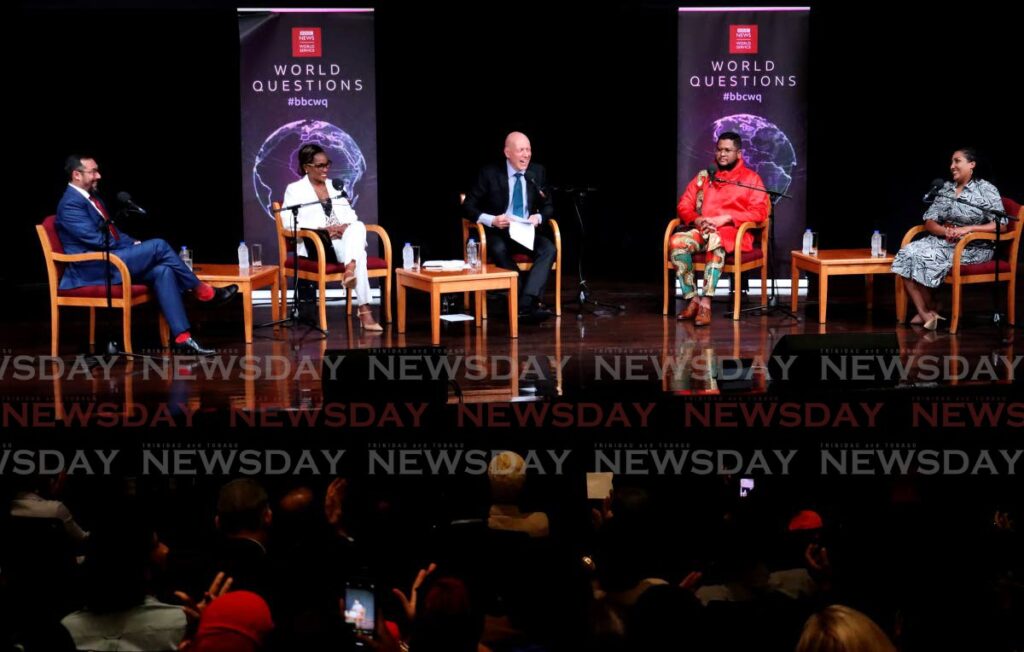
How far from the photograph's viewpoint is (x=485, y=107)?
928 centimetres

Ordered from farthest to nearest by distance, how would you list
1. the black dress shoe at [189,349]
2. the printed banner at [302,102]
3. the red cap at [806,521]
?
the printed banner at [302,102], the black dress shoe at [189,349], the red cap at [806,521]

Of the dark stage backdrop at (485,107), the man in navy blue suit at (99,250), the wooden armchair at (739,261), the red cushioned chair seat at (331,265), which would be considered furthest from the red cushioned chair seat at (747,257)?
the man in navy blue suit at (99,250)

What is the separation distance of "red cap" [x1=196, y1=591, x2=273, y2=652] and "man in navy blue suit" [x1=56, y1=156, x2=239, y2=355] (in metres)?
4.03

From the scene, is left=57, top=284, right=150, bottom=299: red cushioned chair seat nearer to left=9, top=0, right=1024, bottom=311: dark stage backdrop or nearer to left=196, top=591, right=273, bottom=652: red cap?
left=9, top=0, right=1024, bottom=311: dark stage backdrop

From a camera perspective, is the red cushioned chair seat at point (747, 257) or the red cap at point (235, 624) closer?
the red cap at point (235, 624)

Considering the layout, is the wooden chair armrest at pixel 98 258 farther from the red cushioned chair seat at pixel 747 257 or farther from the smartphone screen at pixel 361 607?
the smartphone screen at pixel 361 607

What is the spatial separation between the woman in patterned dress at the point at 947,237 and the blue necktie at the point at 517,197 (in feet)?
7.64

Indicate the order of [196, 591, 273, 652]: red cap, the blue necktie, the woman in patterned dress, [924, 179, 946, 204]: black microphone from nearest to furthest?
[196, 591, 273, 652]: red cap, [924, 179, 946, 204]: black microphone, the woman in patterned dress, the blue necktie

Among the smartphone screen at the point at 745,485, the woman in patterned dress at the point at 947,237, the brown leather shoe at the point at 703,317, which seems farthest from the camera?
the brown leather shoe at the point at 703,317

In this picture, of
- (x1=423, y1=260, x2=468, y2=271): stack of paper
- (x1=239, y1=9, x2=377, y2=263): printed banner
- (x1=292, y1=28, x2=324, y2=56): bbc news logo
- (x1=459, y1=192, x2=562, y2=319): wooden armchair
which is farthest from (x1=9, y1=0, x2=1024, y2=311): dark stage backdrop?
(x1=423, y1=260, x2=468, y2=271): stack of paper

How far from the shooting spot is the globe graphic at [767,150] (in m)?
8.65

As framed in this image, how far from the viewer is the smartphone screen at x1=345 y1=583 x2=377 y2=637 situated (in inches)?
112

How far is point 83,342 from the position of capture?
709cm

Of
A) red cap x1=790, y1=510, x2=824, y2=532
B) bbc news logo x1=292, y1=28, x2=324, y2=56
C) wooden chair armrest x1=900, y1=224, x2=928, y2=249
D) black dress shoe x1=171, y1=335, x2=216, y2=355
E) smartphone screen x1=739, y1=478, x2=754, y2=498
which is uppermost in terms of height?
bbc news logo x1=292, y1=28, x2=324, y2=56
